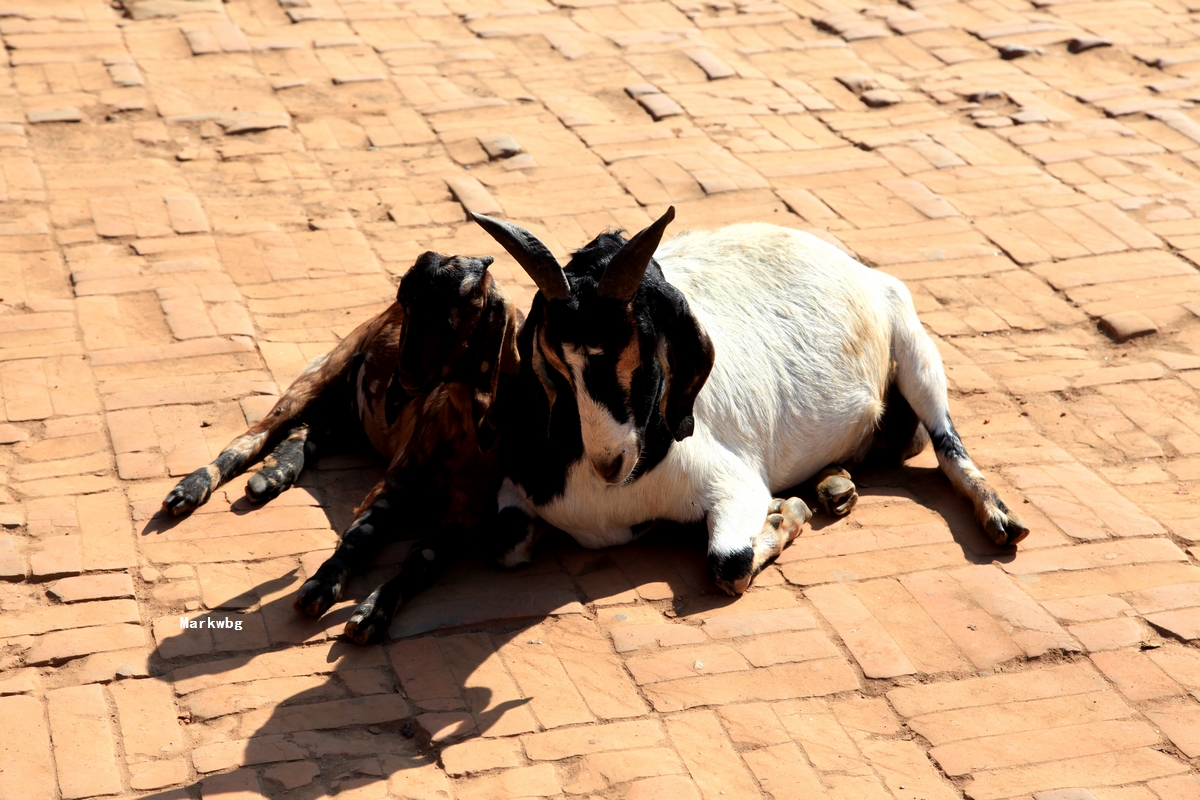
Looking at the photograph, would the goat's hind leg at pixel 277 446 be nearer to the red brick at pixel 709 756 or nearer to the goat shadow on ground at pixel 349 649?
the goat shadow on ground at pixel 349 649

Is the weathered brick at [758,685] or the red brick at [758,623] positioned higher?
the weathered brick at [758,685]

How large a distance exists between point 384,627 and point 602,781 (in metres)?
0.98

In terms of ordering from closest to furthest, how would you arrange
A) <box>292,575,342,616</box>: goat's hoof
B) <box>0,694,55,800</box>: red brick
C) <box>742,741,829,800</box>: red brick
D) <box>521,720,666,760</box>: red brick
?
<box>0,694,55,800</box>: red brick
<box>742,741,829,800</box>: red brick
<box>521,720,666,760</box>: red brick
<box>292,575,342,616</box>: goat's hoof

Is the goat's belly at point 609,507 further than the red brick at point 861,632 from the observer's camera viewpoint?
Yes

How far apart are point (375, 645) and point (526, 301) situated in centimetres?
245

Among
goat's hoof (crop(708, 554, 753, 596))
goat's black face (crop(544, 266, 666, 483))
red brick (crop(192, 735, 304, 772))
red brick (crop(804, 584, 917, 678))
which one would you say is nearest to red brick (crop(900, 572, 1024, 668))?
red brick (crop(804, 584, 917, 678))

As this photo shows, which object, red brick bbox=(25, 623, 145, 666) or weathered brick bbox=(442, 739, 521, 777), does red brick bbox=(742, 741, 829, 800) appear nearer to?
weathered brick bbox=(442, 739, 521, 777)

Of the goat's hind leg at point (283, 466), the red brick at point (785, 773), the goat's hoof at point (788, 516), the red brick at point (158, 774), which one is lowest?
the goat's hind leg at point (283, 466)

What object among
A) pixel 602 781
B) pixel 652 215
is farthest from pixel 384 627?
pixel 652 215

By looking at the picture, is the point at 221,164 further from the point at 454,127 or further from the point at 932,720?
the point at 932,720

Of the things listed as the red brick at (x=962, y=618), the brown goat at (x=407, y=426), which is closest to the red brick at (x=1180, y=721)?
the red brick at (x=962, y=618)

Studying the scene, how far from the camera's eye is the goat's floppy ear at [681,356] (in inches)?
163

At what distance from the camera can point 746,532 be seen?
4527mm

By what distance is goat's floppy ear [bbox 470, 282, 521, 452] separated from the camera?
169 inches
